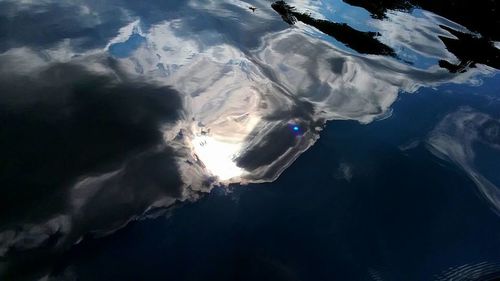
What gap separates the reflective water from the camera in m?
1.43

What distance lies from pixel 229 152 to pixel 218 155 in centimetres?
6

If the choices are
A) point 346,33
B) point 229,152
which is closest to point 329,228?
point 229,152

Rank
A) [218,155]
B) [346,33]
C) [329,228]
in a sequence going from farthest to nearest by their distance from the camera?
[346,33]
[218,155]
[329,228]

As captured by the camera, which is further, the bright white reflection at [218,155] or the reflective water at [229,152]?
the bright white reflection at [218,155]

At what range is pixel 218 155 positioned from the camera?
1833mm

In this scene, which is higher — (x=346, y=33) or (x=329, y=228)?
(x=346, y=33)

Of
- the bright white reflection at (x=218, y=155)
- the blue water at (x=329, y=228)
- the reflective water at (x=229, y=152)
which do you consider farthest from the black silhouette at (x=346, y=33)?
the bright white reflection at (x=218, y=155)

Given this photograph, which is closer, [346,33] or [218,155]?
[218,155]

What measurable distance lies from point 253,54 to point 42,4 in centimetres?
165

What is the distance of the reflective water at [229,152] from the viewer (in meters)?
1.43

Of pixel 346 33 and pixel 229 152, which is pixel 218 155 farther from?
pixel 346 33

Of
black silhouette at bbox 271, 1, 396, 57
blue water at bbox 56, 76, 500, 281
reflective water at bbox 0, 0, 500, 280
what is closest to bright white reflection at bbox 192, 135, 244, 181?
reflective water at bbox 0, 0, 500, 280

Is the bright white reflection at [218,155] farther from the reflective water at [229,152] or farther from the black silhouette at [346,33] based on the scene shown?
the black silhouette at [346,33]

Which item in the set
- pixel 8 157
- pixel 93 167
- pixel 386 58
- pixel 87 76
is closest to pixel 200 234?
pixel 93 167
